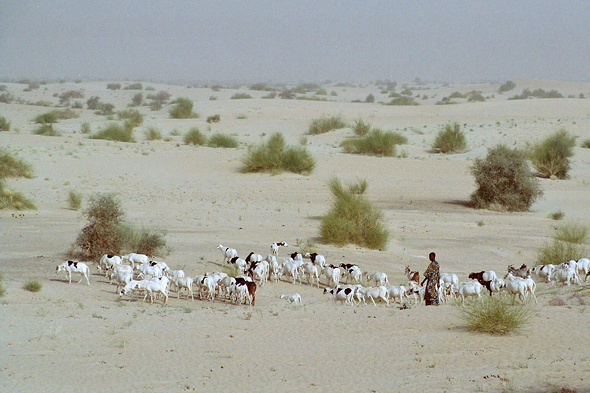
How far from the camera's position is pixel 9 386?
8930mm

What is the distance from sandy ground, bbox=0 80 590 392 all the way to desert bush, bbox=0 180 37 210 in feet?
1.43

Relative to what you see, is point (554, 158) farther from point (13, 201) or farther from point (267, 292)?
point (13, 201)

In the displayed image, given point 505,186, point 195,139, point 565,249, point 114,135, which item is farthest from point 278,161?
point 565,249

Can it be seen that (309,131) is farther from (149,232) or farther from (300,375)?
(300,375)

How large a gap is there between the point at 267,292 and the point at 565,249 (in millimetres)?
8447

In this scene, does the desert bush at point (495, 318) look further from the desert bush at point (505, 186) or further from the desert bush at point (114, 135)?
the desert bush at point (114, 135)

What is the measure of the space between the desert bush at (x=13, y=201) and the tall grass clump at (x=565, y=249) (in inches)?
658

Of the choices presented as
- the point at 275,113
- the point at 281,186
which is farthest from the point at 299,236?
the point at 275,113

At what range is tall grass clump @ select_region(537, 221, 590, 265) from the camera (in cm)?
1864

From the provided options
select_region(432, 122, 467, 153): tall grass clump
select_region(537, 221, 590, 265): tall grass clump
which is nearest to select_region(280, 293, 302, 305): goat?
select_region(537, 221, 590, 265): tall grass clump

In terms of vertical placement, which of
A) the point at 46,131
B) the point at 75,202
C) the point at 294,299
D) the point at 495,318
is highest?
the point at 495,318

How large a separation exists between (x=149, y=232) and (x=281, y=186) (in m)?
13.1

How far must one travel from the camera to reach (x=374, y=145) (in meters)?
42.8

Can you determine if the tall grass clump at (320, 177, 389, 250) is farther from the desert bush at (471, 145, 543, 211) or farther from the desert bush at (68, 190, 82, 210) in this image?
the desert bush at (68, 190, 82, 210)
